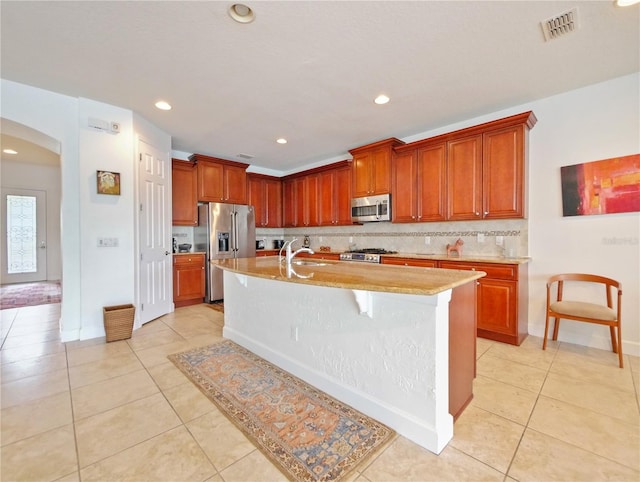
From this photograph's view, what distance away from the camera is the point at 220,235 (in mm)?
5027

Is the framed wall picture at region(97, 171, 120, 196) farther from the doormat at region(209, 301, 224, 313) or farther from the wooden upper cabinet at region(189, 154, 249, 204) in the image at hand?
the doormat at region(209, 301, 224, 313)

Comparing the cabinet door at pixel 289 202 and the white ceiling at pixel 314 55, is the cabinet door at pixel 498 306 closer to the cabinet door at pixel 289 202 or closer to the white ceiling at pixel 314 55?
the white ceiling at pixel 314 55

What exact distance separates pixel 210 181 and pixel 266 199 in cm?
134

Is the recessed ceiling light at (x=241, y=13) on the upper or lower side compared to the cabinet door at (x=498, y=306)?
upper

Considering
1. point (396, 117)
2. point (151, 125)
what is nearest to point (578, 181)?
point (396, 117)

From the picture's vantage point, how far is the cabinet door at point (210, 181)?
16.4 ft

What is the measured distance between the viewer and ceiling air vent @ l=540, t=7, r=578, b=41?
1.94 metres

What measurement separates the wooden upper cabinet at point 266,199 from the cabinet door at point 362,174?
2.22 meters

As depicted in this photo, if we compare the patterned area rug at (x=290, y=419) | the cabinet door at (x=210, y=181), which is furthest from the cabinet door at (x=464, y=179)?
the cabinet door at (x=210, y=181)

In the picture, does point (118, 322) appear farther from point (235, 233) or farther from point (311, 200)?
point (311, 200)

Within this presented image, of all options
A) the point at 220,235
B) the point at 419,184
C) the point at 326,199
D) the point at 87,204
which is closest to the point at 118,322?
the point at 87,204

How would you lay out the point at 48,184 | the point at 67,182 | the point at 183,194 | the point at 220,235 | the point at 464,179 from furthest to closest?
the point at 48,184, the point at 220,235, the point at 183,194, the point at 464,179, the point at 67,182

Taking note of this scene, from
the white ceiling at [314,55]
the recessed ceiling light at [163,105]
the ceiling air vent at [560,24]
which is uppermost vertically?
the recessed ceiling light at [163,105]

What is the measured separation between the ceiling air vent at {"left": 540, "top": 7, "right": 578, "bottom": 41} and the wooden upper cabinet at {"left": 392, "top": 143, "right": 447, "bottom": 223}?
165cm
